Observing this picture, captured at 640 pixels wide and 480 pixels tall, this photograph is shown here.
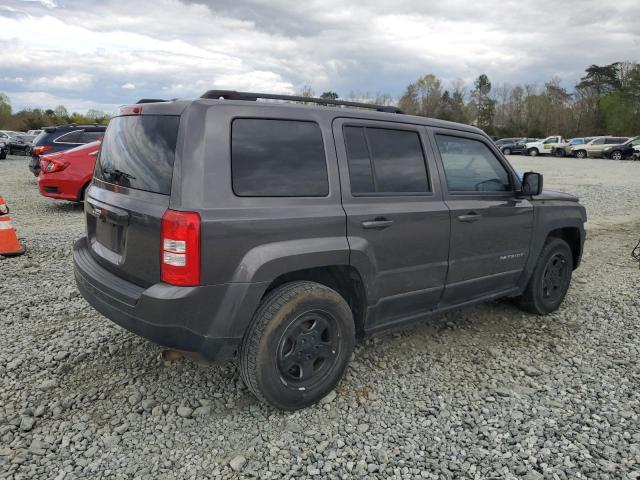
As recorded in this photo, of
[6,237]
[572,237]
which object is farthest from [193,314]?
[6,237]

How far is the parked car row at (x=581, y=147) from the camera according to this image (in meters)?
34.9

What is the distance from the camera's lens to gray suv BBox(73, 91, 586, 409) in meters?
2.69

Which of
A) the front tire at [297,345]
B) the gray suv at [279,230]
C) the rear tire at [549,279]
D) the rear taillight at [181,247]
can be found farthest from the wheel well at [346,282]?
the rear tire at [549,279]

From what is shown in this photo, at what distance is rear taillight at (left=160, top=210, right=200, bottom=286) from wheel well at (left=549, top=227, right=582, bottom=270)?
373 cm

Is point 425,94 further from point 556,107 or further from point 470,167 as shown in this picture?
point 470,167

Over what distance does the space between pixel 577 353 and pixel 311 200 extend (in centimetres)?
269

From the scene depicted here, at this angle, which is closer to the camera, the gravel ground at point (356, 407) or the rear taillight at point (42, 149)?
the gravel ground at point (356, 407)

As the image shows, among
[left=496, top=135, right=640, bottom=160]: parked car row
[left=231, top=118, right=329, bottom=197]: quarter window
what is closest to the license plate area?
[left=231, top=118, right=329, bottom=197]: quarter window

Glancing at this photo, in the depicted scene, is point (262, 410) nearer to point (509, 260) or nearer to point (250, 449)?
point (250, 449)

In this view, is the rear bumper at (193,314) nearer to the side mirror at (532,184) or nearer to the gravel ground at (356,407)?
the gravel ground at (356,407)

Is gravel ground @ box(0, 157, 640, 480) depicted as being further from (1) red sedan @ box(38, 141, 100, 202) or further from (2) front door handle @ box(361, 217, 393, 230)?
(1) red sedan @ box(38, 141, 100, 202)

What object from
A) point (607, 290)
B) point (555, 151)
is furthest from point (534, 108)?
point (607, 290)

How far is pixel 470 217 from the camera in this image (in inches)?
150

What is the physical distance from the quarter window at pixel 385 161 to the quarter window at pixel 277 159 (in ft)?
0.83
